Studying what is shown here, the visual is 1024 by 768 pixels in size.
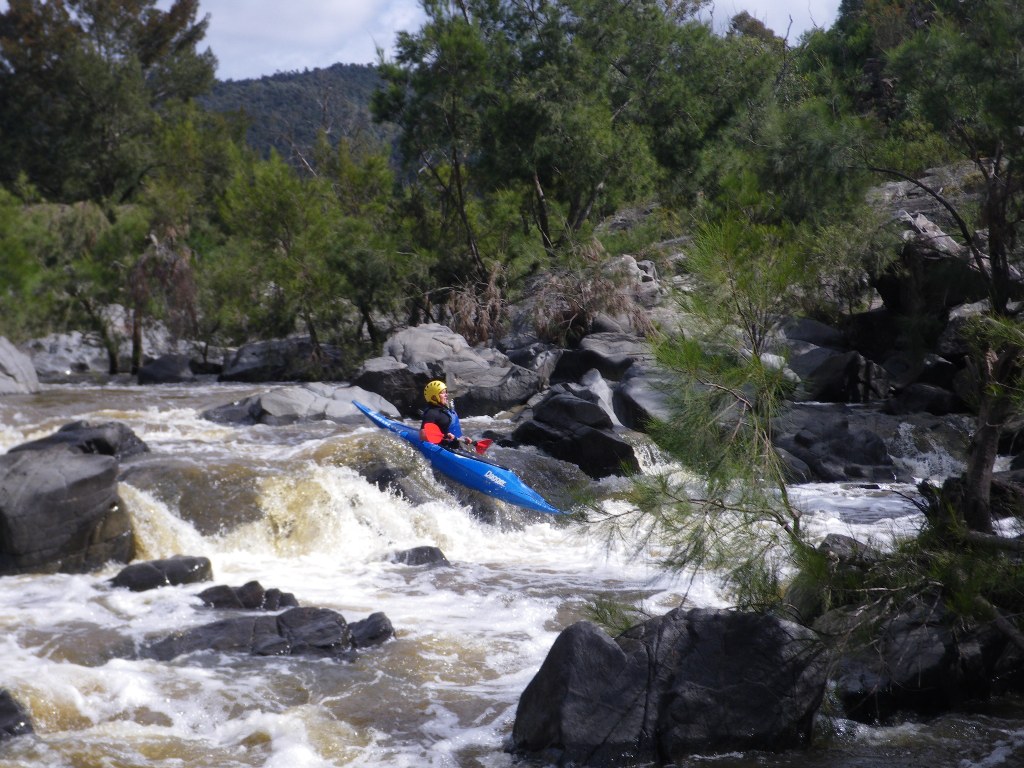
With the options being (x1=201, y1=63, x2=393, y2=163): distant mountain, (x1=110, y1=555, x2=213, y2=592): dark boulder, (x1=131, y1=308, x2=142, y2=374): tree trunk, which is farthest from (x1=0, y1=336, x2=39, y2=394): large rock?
(x1=201, y1=63, x2=393, y2=163): distant mountain

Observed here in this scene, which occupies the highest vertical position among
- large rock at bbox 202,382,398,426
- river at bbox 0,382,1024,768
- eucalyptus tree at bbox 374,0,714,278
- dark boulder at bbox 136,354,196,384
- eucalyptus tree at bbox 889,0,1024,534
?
eucalyptus tree at bbox 374,0,714,278

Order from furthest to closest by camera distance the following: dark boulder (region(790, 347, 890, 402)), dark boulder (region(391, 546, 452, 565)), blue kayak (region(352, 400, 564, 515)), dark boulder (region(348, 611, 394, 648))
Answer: dark boulder (region(790, 347, 890, 402)) → blue kayak (region(352, 400, 564, 515)) → dark boulder (region(391, 546, 452, 565)) → dark boulder (region(348, 611, 394, 648))

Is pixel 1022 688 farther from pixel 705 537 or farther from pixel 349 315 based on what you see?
pixel 349 315

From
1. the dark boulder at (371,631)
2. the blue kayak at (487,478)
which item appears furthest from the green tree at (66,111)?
the dark boulder at (371,631)

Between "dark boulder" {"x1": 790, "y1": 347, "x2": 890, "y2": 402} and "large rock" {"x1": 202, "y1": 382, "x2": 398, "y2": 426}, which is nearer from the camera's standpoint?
"large rock" {"x1": 202, "y1": 382, "x2": 398, "y2": 426}

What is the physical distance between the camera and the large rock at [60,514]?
24.7 feet

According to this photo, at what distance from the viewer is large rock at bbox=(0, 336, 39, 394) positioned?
590 inches

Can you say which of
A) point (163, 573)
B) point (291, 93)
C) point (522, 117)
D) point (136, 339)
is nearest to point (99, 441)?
point (163, 573)

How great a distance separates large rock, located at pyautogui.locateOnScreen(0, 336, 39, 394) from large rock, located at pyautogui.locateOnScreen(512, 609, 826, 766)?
12611 mm

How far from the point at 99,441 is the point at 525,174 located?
11.5 metres

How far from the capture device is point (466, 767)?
457 cm

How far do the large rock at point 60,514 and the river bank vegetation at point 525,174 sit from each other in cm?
513

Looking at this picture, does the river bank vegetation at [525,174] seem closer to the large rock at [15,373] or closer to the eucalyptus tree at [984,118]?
the eucalyptus tree at [984,118]

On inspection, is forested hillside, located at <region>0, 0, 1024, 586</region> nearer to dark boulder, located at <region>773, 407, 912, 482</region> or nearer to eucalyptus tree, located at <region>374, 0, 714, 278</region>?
eucalyptus tree, located at <region>374, 0, 714, 278</region>
